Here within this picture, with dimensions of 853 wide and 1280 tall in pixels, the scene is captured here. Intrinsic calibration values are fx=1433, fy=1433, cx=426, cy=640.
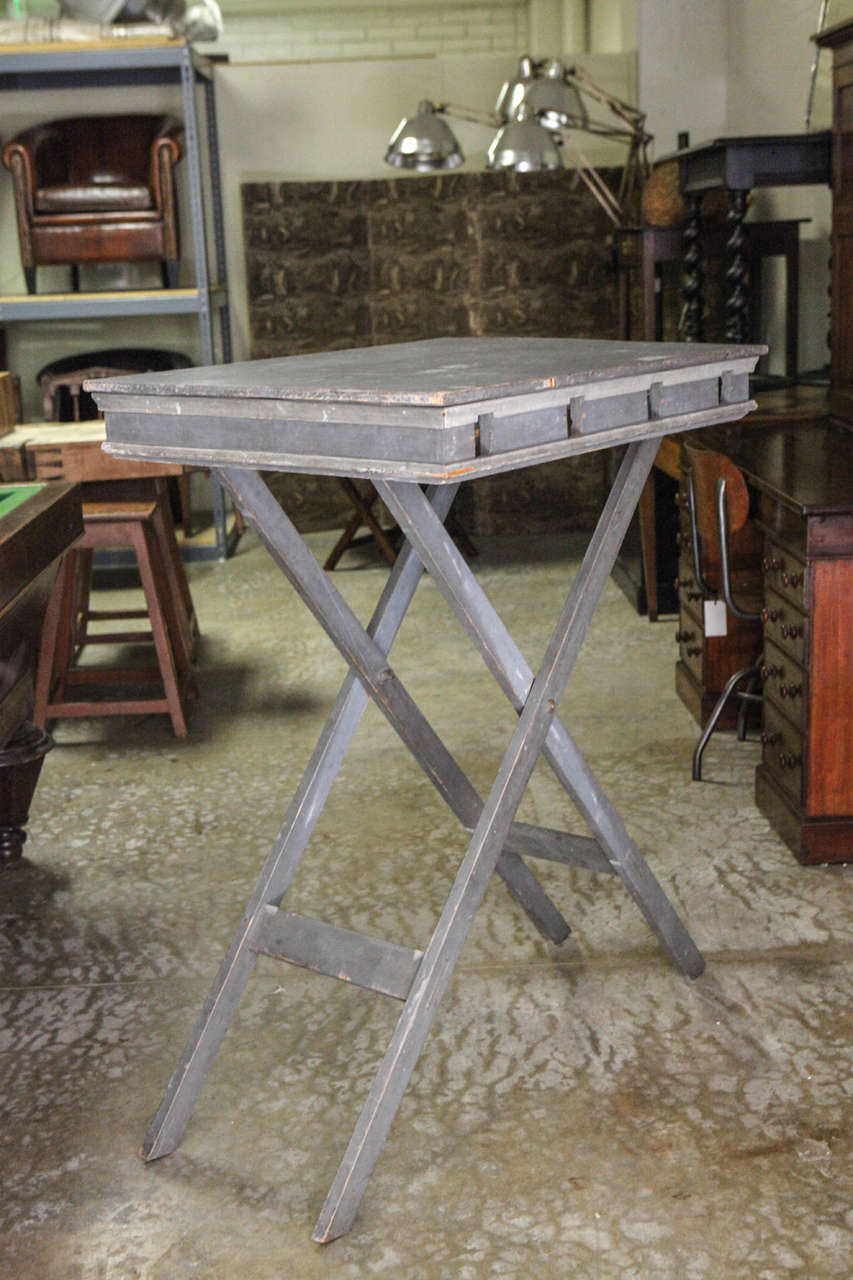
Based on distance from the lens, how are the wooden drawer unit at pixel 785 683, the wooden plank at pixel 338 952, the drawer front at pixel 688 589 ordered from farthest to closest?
the drawer front at pixel 688 589 → the wooden drawer unit at pixel 785 683 → the wooden plank at pixel 338 952

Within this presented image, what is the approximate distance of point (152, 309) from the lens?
6648 millimetres

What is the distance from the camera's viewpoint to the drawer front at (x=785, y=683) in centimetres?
328

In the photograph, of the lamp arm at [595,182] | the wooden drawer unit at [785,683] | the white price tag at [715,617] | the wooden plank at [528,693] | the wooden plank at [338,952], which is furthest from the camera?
the lamp arm at [595,182]

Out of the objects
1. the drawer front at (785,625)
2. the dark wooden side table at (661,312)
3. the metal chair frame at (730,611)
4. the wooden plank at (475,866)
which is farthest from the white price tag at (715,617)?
the wooden plank at (475,866)

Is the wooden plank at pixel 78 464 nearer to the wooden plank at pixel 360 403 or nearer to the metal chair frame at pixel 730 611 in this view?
the metal chair frame at pixel 730 611

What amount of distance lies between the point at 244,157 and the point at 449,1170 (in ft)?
21.4

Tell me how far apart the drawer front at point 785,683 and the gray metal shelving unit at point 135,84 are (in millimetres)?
3823

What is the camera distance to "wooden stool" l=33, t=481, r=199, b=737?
4309mm

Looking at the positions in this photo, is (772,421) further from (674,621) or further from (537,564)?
(537,564)

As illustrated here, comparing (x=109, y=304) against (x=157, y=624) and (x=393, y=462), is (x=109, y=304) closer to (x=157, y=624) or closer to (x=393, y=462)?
(x=157, y=624)

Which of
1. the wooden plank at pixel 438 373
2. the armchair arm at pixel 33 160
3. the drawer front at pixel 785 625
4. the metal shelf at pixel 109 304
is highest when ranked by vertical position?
the armchair arm at pixel 33 160

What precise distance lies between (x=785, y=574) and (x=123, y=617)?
98.3 inches

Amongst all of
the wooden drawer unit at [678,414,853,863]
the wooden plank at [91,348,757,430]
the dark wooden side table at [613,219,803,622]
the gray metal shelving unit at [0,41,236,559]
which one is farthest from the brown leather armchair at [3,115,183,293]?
the wooden plank at [91,348,757,430]

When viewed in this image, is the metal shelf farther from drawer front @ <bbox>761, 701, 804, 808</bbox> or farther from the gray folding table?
the gray folding table
